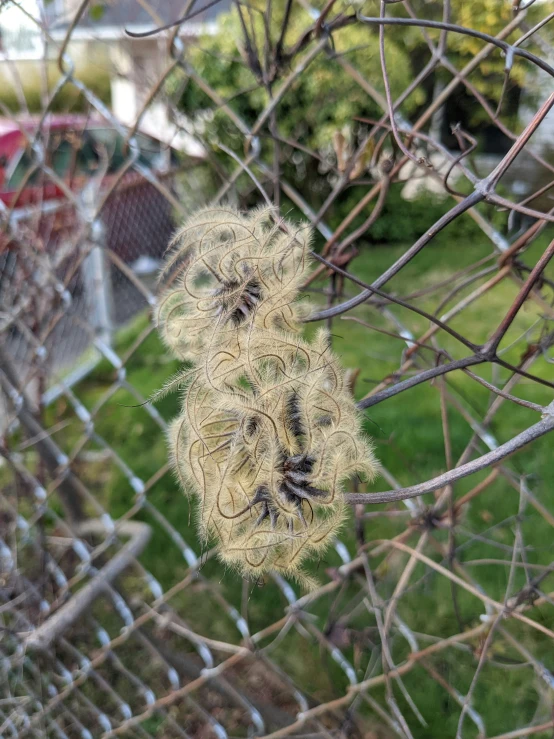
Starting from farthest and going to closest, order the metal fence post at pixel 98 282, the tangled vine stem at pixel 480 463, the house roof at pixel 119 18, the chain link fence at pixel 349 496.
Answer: the metal fence post at pixel 98 282 < the house roof at pixel 119 18 < the chain link fence at pixel 349 496 < the tangled vine stem at pixel 480 463

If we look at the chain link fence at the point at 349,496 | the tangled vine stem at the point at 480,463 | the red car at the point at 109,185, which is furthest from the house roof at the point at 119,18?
the red car at the point at 109,185

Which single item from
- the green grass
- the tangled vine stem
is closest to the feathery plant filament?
the tangled vine stem

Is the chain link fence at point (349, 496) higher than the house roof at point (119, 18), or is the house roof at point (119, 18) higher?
the house roof at point (119, 18)

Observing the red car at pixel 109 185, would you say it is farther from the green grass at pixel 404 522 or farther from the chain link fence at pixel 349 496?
the green grass at pixel 404 522

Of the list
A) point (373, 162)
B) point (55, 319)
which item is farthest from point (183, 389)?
point (55, 319)

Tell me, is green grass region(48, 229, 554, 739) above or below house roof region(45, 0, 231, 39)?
below

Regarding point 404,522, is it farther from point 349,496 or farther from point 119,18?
point 119,18

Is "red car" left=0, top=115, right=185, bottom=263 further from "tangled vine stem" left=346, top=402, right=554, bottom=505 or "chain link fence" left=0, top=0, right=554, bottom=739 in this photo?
"tangled vine stem" left=346, top=402, right=554, bottom=505

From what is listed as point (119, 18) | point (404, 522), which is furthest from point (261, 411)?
point (119, 18)
